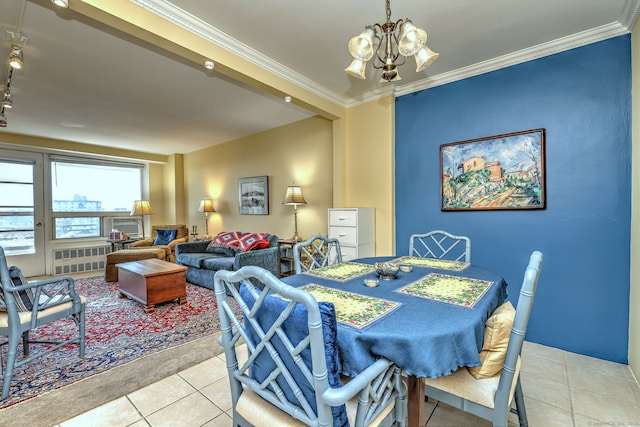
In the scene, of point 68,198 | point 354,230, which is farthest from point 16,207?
point 354,230

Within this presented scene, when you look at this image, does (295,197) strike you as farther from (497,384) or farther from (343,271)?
(497,384)

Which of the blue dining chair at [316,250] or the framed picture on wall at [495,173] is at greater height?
the framed picture on wall at [495,173]

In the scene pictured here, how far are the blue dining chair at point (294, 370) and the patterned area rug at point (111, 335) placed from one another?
171 cm

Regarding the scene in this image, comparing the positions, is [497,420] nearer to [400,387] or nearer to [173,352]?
[400,387]

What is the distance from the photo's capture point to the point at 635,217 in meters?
2.02

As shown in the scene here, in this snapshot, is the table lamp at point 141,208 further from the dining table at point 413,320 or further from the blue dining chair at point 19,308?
the dining table at point 413,320

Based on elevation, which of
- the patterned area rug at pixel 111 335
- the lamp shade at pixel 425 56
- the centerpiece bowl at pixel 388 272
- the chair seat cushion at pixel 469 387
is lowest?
the patterned area rug at pixel 111 335

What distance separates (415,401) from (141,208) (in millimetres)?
6568

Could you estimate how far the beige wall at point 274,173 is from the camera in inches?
166

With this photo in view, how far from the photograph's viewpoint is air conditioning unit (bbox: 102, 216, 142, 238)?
6.21m

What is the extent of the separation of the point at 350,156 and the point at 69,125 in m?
4.43

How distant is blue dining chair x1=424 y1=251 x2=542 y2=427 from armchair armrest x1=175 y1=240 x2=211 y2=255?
4405 mm

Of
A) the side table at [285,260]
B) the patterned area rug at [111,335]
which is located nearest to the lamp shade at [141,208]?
the patterned area rug at [111,335]

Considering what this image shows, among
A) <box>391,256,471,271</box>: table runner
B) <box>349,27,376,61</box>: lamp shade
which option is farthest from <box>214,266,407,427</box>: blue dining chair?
<box>349,27,376,61</box>: lamp shade
